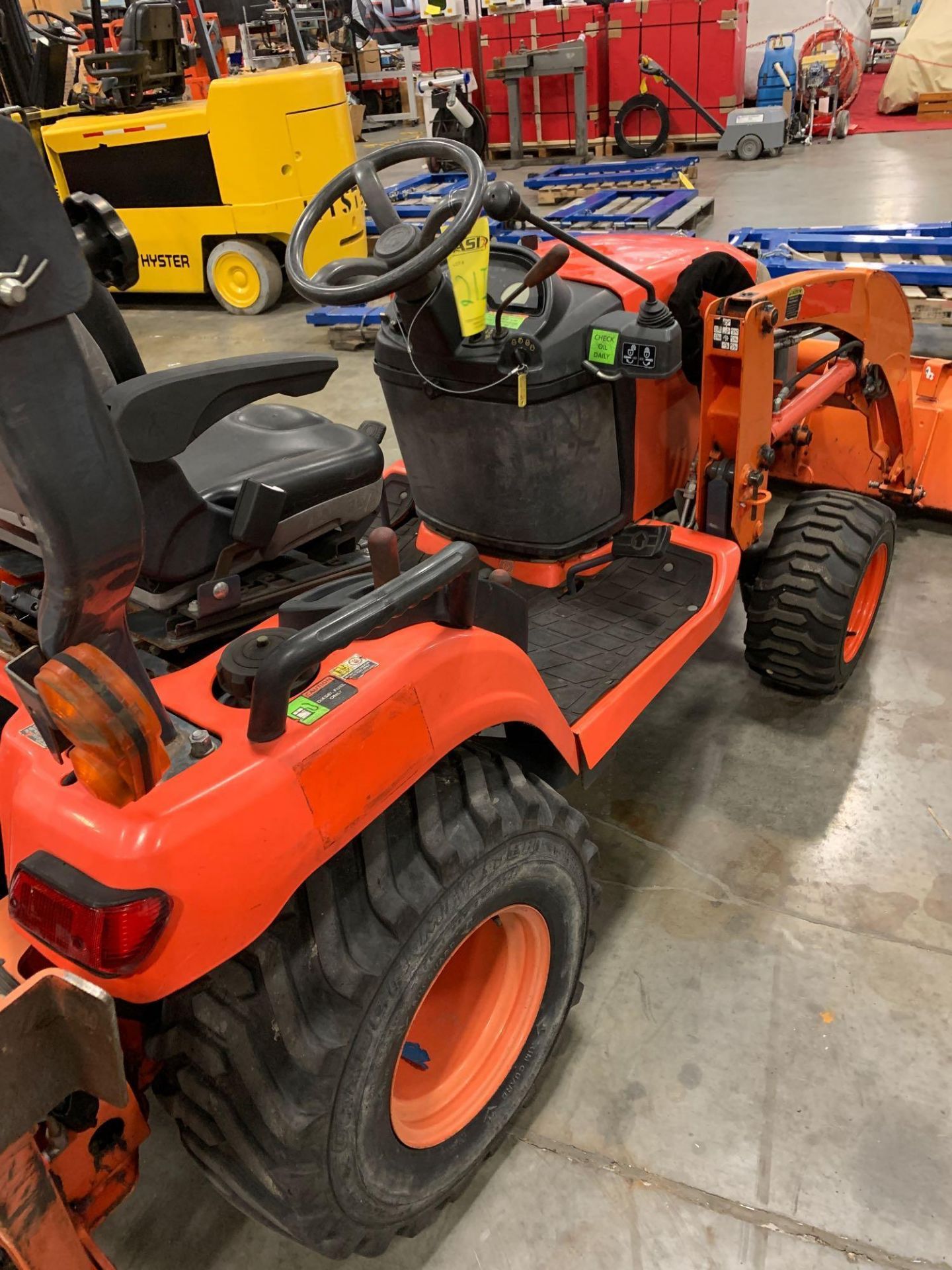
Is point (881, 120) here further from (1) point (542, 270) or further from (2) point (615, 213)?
(1) point (542, 270)

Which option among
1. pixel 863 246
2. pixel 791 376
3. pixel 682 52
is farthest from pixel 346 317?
pixel 682 52

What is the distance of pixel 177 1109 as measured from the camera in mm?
1324

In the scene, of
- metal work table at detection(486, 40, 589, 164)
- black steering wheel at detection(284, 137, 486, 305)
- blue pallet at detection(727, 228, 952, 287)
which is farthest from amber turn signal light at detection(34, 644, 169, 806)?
metal work table at detection(486, 40, 589, 164)

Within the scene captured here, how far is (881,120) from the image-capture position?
10781 millimetres

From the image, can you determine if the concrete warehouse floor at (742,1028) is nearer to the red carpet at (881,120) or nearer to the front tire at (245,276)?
the front tire at (245,276)

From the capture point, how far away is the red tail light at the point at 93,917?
3.51ft

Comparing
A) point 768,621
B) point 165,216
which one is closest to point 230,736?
point 768,621

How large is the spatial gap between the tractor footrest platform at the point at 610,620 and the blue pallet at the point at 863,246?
235cm

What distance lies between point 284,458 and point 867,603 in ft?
5.87

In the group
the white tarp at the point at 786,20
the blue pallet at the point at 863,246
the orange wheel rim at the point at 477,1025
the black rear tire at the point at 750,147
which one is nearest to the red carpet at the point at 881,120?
the white tarp at the point at 786,20

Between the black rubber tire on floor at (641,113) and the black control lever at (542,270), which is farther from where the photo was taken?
the black rubber tire on floor at (641,113)

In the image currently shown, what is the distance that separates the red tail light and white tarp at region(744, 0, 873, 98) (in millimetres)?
12452

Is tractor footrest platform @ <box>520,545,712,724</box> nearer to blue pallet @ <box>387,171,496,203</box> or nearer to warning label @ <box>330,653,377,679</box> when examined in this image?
warning label @ <box>330,653,377,679</box>

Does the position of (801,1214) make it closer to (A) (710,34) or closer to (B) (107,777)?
(B) (107,777)
